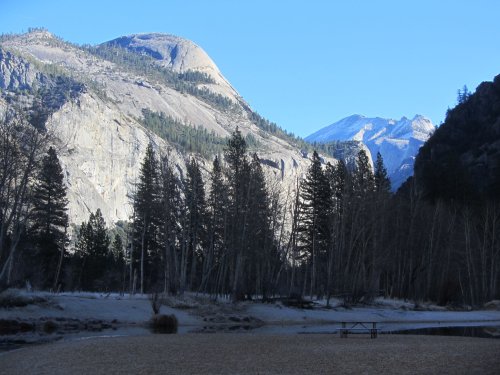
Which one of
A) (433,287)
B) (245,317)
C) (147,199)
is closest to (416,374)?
(245,317)

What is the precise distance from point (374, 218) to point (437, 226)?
47.6ft

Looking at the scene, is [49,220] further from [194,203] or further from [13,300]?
[13,300]

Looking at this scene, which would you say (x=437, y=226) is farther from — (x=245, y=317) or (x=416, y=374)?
(x=416, y=374)

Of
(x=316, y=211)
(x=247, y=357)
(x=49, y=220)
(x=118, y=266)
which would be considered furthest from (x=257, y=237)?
(x=118, y=266)

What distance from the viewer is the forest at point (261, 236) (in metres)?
46.1

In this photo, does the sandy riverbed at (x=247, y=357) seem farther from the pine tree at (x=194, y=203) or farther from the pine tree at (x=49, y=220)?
the pine tree at (x=49, y=220)

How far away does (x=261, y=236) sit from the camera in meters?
51.0

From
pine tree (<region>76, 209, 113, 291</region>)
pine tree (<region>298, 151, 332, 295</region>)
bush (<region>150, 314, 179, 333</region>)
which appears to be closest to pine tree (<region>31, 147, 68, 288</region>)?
pine tree (<region>76, 209, 113, 291</region>)

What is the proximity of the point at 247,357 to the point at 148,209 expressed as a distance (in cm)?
3828

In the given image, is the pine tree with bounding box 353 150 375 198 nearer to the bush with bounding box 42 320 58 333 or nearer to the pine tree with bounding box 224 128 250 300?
the pine tree with bounding box 224 128 250 300

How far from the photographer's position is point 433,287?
6362 cm

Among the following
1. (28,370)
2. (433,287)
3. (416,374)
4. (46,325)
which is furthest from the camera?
(433,287)

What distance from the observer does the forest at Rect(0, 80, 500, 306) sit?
4609cm

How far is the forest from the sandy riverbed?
64.4 ft
